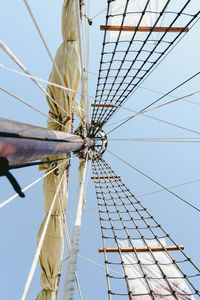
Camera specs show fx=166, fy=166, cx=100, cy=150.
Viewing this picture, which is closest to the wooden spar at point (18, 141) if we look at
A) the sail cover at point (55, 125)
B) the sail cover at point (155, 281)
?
the sail cover at point (155, 281)

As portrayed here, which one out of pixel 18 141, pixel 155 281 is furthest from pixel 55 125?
pixel 155 281

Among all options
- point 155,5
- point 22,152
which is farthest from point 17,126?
point 155,5

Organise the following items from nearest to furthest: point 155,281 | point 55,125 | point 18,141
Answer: point 18,141
point 155,281
point 55,125

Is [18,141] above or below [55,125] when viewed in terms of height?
below

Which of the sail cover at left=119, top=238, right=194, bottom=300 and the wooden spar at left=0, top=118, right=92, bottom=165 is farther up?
the wooden spar at left=0, top=118, right=92, bottom=165

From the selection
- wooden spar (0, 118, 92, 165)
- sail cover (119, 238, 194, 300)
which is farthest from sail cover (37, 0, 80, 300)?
wooden spar (0, 118, 92, 165)

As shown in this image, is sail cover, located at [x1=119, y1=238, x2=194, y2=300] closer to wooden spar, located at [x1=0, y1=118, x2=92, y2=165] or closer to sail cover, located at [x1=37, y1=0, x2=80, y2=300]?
sail cover, located at [x1=37, y1=0, x2=80, y2=300]

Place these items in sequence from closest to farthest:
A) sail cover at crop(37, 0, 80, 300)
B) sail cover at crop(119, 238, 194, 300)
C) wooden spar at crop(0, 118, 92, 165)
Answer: wooden spar at crop(0, 118, 92, 165) → sail cover at crop(119, 238, 194, 300) → sail cover at crop(37, 0, 80, 300)

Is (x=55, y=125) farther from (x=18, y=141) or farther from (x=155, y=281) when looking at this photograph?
(x=155, y=281)

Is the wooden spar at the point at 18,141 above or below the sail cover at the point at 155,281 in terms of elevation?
above

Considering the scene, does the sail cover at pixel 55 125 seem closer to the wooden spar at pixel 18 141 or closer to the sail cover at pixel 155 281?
the sail cover at pixel 155 281

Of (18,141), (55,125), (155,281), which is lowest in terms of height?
(155,281)

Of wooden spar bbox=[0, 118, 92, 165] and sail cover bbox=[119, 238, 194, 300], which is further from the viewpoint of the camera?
sail cover bbox=[119, 238, 194, 300]

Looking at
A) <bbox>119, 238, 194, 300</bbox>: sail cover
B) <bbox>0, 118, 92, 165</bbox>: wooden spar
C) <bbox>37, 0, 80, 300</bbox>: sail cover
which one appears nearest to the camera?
<bbox>0, 118, 92, 165</bbox>: wooden spar
